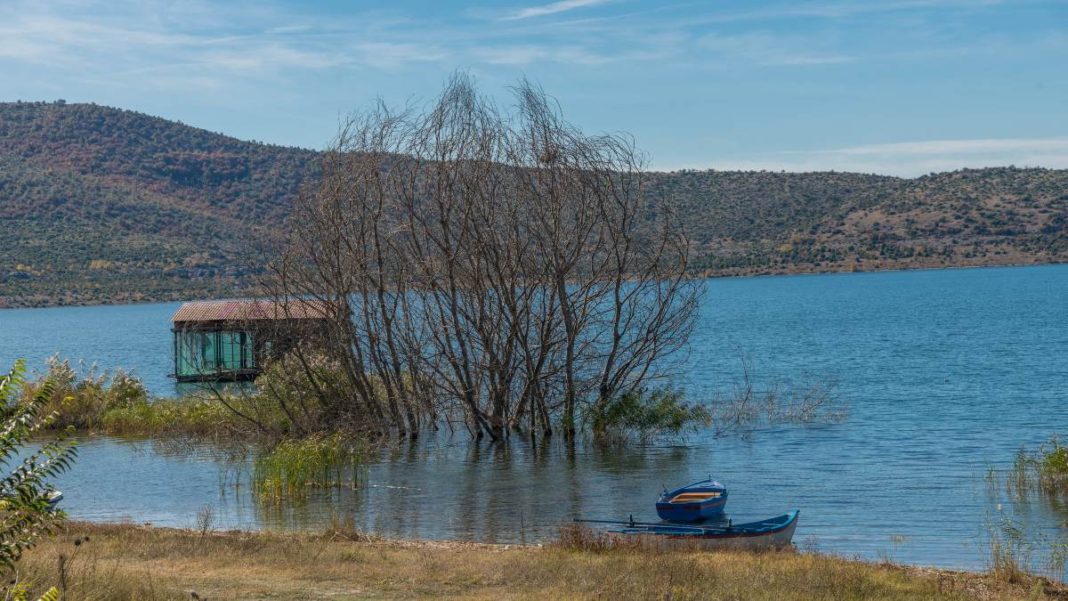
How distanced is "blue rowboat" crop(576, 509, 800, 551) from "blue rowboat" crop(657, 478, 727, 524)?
139cm

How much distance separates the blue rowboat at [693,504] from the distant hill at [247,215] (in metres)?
85.9

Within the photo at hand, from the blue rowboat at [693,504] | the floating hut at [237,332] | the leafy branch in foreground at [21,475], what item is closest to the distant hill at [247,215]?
the floating hut at [237,332]

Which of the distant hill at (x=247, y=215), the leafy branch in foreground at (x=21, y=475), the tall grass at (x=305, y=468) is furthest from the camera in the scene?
the distant hill at (x=247, y=215)

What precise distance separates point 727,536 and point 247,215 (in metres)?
113

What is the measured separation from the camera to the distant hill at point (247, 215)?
4387 inches

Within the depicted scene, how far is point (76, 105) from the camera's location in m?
148

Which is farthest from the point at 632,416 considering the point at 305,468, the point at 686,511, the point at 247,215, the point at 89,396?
the point at 247,215

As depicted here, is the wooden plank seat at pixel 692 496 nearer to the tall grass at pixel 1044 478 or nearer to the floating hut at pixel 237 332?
the tall grass at pixel 1044 478

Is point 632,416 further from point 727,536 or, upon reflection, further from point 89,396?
point 89,396

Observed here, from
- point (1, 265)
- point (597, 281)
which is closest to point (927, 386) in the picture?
point (597, 281)

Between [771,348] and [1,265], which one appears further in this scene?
[1,265]

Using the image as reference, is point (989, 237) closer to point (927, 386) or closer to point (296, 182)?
point (296, 182)

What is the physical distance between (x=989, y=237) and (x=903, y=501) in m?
107

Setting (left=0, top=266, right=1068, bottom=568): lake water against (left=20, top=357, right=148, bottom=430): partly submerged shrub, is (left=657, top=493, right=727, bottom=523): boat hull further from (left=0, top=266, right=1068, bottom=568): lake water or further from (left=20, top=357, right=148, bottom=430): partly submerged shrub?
(left=20, top=357, right=148, bottom=430): partly submerged shrub
